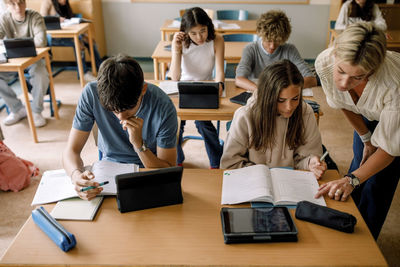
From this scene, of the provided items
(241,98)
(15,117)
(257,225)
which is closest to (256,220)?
(257,225)

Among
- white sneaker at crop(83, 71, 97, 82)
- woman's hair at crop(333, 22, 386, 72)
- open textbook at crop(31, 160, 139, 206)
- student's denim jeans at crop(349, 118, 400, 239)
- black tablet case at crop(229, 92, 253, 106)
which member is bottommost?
white sneaker at crop(83, 71, 97, 82)

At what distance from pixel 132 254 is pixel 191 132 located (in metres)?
2.38

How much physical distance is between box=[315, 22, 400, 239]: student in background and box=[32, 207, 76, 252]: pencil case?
89 cm

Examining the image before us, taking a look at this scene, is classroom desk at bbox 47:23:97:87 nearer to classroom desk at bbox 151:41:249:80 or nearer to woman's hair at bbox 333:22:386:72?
classroom desk at bbox 151:41:249:80

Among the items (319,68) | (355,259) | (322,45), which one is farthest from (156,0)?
(355,259)

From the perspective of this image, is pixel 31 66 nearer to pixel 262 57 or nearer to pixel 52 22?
pixel 52 22

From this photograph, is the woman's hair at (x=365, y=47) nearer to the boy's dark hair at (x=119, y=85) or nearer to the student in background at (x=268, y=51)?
the boy's dark hair at (x=119, y=85)

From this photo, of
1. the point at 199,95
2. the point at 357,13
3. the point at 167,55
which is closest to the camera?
the point at 199,95

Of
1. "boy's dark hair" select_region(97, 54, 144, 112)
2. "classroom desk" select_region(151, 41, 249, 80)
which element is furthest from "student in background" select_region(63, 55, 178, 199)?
"classroom desk" select_region(151, 41, 249, 80)

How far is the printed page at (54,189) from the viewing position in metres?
1.33

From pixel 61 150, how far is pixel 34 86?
2.85 feet

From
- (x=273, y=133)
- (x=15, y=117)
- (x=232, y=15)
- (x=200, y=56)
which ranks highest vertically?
(x=232, y=15)

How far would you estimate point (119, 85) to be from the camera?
130cm

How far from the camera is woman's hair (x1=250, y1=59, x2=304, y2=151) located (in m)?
1.51
